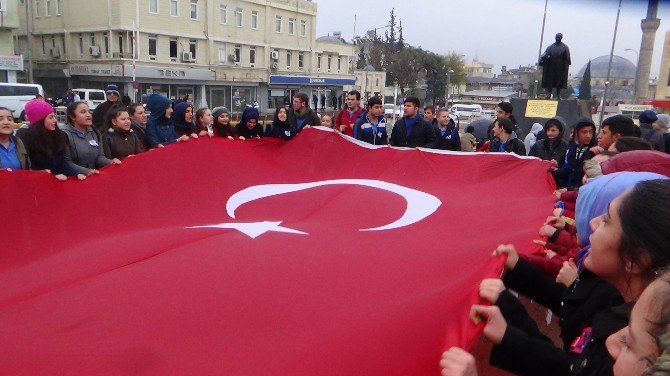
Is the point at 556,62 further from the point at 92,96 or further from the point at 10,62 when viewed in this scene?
the point at 10,62

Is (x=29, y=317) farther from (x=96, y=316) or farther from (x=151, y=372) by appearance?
(x=151, y=372)

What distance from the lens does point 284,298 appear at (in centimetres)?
281

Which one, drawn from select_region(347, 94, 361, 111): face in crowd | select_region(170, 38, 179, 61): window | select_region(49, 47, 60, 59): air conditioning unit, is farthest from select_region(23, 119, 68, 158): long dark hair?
select_region(49, 47, 60, 59): air conditioning unit

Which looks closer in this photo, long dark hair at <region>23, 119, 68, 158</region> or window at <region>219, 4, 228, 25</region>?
long dark hair at <region>23, 119, 68, 158</region>

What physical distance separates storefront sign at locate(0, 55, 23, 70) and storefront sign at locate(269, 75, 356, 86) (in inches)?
774

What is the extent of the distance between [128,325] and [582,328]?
2.02m

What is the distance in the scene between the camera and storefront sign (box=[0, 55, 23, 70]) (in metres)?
32.3

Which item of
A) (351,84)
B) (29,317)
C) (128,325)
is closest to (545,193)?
(128,325)

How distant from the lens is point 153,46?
39.3 meters

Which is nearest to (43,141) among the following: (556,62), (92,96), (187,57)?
(556,62)

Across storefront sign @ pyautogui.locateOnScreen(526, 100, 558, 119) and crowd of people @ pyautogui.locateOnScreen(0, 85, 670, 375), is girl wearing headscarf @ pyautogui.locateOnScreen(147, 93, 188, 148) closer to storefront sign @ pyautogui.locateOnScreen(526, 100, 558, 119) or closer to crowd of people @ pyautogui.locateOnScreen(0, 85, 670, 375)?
crowd of people @ pyautogui.locateOnScreen(0, 85, 670, 375)

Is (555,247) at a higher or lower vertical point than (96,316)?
higher

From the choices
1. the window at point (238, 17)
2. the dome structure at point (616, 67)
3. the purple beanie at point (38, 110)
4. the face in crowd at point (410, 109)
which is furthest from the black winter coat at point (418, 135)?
the dome structure at point (616, 67)

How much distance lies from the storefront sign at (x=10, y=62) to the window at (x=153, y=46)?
8600mm
